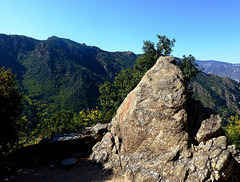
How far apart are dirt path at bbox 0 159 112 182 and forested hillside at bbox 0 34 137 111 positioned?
69.8 m

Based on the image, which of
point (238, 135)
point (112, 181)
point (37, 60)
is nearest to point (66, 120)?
point (112, 181)

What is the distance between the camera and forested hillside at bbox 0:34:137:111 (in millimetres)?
91594

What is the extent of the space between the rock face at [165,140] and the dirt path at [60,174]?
106 centimetres

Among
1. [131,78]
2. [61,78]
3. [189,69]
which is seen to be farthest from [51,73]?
[189,69]

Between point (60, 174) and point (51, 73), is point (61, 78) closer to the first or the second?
point (51, 73)

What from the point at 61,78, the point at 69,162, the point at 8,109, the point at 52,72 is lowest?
the point at 69,162

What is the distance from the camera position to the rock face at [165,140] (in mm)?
10547

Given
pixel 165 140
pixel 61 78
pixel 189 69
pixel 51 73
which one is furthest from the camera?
pixel 51 73

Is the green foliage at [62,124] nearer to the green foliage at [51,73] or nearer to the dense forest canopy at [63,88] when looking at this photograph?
the dense forest canopy at [63,88]

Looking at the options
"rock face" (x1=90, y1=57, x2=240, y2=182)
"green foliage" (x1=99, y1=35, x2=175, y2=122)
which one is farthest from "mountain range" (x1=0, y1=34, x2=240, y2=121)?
"rock face" (x1=90, y1=57, x2=240, y2=182)

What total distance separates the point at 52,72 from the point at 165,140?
127 meters

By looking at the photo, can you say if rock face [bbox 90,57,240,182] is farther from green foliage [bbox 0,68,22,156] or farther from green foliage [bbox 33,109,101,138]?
green foliage [bbox 33,109,101,138]

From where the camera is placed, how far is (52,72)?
12275 cm

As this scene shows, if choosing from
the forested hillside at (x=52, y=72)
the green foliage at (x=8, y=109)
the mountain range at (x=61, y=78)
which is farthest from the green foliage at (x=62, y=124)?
the forested hillside at (x=52, y=72)
